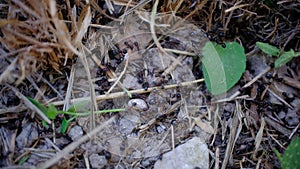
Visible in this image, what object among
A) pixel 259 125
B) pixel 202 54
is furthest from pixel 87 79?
pixel 259 125

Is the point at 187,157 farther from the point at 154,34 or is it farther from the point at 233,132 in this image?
the point at 154,34

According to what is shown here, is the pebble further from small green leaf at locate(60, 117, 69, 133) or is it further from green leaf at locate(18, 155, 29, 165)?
green leaf at locate(18, 155, 29, 165)

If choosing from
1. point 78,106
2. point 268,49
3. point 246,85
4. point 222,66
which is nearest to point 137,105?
point 78,106

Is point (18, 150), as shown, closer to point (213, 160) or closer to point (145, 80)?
point (145, 80)

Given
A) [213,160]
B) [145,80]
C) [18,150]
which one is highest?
[145,80]

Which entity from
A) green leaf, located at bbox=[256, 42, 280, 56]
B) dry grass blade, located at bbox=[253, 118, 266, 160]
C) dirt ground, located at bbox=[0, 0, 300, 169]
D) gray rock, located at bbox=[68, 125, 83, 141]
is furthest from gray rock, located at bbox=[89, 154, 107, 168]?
green leaf, located at bbox=[256, 42, 280, 56]

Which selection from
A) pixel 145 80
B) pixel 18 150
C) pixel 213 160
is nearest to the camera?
pixel 18 150
